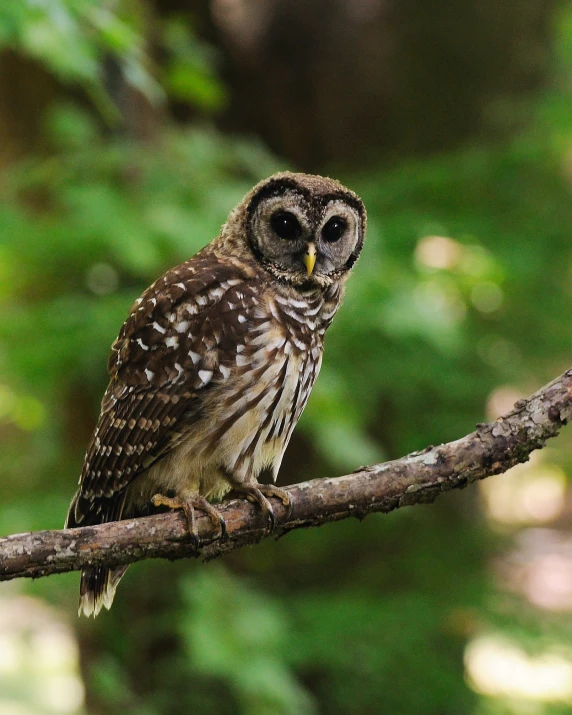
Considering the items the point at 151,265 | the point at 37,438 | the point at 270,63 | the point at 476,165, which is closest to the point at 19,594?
the point at 37,438

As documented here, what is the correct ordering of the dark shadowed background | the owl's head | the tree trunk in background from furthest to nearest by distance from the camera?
the tree trunk in background < the dark shadowed background < the owl's head

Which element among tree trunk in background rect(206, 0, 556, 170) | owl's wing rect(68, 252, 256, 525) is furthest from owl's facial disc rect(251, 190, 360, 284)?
tree trunk in background rect(206, 0, 556, 170)

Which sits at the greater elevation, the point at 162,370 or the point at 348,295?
the point at 348,295

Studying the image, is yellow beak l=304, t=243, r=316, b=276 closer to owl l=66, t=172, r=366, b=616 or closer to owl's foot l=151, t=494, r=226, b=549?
owl l=66, t=172, r=366, b=616

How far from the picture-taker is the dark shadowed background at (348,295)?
14.4 feet

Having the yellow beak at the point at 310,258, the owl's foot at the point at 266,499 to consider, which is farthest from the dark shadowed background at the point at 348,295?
the owl's foot at the point at 266,499

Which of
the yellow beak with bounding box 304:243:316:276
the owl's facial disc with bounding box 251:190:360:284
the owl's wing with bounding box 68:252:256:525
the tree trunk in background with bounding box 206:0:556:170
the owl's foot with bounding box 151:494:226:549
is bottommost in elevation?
the owl's foot with bounding box 151:494:226:549

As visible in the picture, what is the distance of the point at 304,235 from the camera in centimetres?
316

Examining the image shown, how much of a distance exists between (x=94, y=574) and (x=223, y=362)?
85 cm

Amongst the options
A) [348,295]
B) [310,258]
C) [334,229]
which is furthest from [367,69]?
[310,258]

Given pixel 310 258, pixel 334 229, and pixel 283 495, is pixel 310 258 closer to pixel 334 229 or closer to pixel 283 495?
pixel 334 229

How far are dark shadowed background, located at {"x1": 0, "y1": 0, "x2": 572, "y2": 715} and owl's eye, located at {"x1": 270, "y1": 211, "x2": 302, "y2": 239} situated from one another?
30.6 inches

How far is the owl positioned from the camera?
302cm

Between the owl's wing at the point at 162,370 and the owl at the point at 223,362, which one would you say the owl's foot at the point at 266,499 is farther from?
the owl's wing at the point at 162,370
